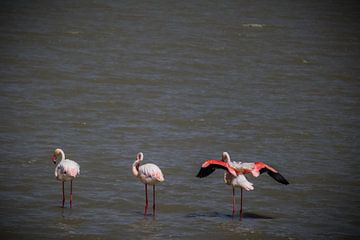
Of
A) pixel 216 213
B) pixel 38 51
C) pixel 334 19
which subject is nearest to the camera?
pixel 216 213

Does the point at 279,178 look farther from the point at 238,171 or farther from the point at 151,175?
the point at 151,175

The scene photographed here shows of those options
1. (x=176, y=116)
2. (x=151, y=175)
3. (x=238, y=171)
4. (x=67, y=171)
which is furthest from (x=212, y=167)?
(x=176, y=116)

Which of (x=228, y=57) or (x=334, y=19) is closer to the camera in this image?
(x=228, y=57)

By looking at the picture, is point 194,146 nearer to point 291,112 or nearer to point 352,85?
point 291,112

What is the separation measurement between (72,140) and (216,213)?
3.98 m

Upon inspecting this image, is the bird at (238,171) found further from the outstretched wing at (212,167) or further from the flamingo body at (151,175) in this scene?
the flamingo body at (151,175)

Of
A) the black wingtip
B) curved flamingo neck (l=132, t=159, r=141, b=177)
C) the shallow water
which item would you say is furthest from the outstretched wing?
curved flamingo neck (l=132, t=159, r=141, b=177)

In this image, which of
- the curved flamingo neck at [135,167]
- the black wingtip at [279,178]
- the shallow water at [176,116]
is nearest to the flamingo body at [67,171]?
the shallow water at [176,116]

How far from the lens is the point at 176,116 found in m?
16.1

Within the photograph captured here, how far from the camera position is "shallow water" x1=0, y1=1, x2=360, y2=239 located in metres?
10.6

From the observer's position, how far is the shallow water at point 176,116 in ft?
34.8

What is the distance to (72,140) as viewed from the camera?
1405 cm

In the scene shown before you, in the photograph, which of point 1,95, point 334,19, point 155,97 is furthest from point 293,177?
point 334,19

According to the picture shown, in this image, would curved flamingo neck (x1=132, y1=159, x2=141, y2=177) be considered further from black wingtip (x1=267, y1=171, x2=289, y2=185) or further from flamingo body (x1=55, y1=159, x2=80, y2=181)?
black wingtip (x1=267, y1=171, x2=289, y2=185)
